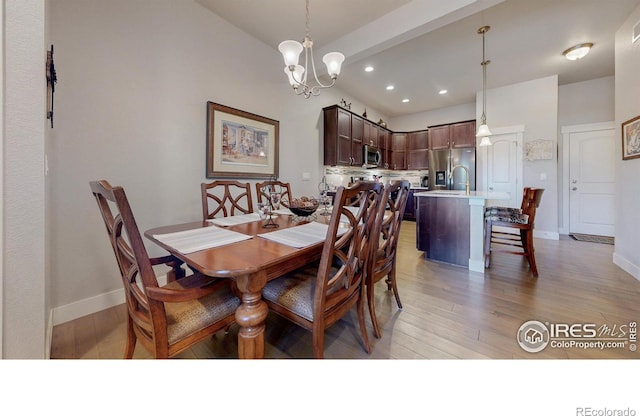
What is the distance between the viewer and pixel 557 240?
3975mm

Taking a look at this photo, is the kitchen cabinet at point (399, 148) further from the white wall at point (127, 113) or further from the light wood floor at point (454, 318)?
the white wall at point (127, 113)

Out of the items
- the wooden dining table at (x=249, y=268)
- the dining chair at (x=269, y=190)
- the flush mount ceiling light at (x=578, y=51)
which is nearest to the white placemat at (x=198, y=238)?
the wooden dining table at (x=249, y=268)

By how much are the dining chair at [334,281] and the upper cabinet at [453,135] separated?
4.83 m

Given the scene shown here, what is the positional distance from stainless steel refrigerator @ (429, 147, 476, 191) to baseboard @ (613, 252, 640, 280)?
7.74 feet

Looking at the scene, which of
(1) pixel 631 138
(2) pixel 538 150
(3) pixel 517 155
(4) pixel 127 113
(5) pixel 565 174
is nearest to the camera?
(4) pixel 127 113

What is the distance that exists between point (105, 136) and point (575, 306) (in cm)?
395

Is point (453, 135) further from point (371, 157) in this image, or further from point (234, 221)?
point (234, 221)

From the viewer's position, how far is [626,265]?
2.53m

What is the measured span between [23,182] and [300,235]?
1.09 m

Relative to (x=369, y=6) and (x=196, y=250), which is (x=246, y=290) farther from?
(x=369, y=6)

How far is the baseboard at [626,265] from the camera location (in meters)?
2.34

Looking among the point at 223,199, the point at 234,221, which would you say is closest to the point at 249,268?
the point at 234,221

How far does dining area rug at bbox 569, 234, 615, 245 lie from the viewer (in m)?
3.76
